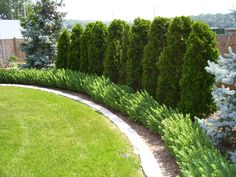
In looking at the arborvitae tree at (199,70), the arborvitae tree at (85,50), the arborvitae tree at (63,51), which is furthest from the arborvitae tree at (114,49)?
the arborvitae tree at (199,70)

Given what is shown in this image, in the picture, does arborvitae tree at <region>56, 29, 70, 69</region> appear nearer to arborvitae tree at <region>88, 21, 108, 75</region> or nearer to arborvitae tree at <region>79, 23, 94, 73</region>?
arborvitae tree at <region>79, 23, 94, 73</region>

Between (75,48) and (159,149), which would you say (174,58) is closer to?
(159,149)

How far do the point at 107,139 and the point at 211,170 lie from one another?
229cm

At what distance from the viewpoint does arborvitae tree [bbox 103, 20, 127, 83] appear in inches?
360

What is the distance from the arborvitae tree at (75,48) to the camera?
1106cm

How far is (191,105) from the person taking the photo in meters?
5.85

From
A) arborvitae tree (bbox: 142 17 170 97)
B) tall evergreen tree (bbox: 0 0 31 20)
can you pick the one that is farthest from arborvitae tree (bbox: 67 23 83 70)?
tall evergreen tree (bbox: 0 0 31 20)

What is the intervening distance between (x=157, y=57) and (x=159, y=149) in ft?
8.91

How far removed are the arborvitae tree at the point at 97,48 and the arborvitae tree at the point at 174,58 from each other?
3.59 m

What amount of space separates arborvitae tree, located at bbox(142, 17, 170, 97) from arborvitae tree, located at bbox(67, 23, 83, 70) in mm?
4211

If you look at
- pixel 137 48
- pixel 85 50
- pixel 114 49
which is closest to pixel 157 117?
pixel 137 48

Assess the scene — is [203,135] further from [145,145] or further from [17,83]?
[17,83]

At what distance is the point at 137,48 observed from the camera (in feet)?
26.0

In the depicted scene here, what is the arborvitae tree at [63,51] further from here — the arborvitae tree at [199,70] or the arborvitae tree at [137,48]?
the arborvitae tree at [199,70]
